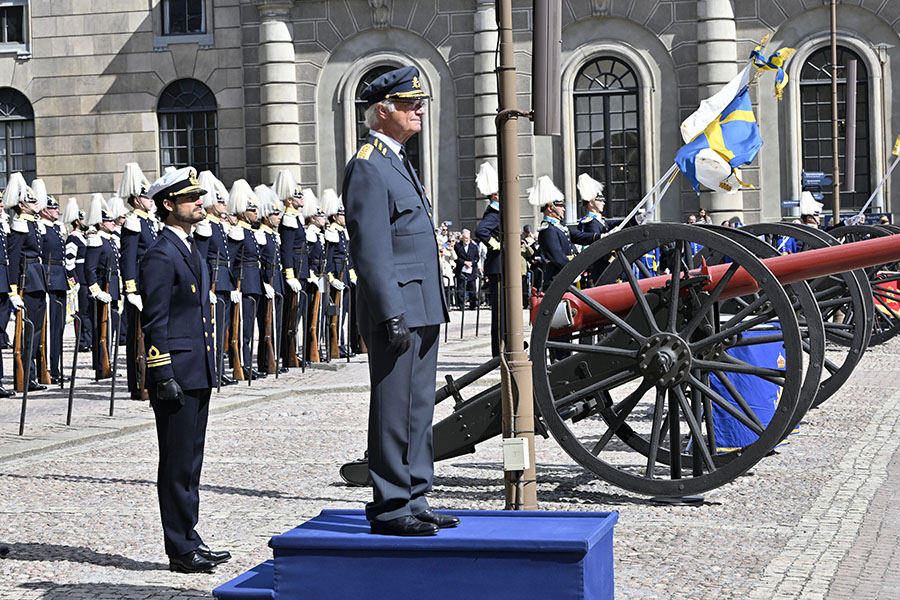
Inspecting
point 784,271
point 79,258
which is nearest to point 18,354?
point 79,258

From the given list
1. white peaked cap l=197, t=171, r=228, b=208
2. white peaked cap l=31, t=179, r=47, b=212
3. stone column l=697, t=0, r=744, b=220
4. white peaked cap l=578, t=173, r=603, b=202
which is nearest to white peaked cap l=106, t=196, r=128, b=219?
white peaked cap l=197, t=171, r=228, b=208

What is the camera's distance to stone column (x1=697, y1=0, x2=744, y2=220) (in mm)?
29406

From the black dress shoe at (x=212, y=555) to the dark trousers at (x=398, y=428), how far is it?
1413 mm

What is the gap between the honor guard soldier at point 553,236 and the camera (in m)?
15.2

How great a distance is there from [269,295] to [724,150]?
6917 mm

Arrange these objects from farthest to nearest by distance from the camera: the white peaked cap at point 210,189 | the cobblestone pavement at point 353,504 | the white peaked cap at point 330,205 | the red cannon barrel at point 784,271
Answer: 1. the white peaked cap at point 330,205
2. the white peaked cap at point 210,189
3. the red cannon barrel at point 784,271
4. the cobblestone pavement at point 353,504

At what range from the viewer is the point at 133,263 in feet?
46.7

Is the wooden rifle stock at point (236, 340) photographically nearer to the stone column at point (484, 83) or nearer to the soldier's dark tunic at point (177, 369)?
the soldier's dark tunic at point (177, 369)

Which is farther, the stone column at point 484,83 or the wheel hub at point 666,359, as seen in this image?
the stone column at point 484,83

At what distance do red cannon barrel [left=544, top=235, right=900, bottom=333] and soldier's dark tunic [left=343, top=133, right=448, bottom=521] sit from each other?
285 centimetres

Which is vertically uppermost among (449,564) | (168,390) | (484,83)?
(484,83)

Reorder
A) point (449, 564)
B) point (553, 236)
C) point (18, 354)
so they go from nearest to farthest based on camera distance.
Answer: point (449, 564) → point (18, 354) → point (553, 236)

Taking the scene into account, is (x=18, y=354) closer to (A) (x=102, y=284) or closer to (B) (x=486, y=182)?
(A) (x=102, y=284)

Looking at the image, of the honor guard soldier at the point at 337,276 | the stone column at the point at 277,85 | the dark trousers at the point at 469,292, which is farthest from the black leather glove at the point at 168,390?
the stone column at the point at 277,85
